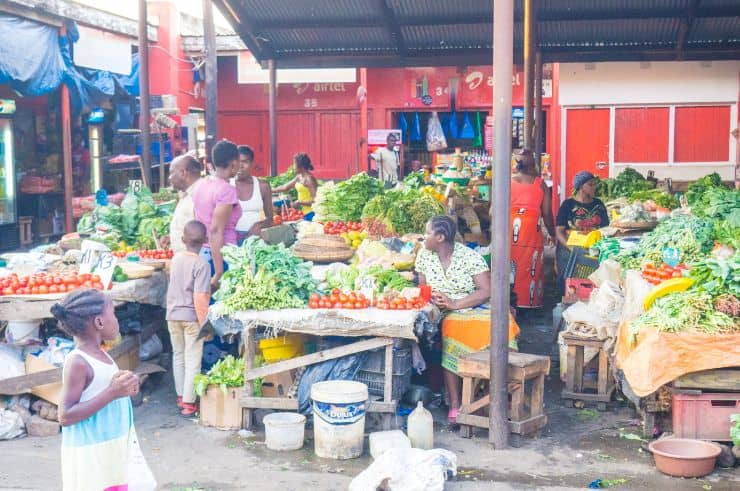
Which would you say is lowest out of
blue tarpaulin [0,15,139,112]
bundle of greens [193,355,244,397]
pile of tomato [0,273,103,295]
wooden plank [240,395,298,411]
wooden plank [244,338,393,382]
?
wooden plank [240,395,298,411]

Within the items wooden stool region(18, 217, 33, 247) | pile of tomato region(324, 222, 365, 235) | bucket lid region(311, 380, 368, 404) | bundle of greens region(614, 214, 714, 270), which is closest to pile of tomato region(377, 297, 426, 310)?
bucket lid region(311, 380, 368, 404)

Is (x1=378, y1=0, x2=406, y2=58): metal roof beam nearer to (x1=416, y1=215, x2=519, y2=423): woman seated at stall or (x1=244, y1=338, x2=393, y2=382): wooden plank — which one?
(x1=416, y1=215, x2=519, y2=423): woman seated at stall

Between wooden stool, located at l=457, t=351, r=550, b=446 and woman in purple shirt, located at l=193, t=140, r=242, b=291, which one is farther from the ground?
woman in purple shirt, located at l=193, t=140, r=242, b=291

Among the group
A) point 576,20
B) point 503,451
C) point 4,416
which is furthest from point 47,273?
point 576,20

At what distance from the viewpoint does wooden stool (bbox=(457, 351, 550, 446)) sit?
271 inches

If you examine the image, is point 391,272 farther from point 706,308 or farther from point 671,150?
point 671,150

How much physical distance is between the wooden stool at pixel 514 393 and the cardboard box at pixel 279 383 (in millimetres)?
1383

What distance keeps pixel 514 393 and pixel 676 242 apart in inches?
84.6

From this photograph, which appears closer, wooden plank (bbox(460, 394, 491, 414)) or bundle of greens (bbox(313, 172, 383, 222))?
wooden plank (bbox(460, 394, 491, 414))

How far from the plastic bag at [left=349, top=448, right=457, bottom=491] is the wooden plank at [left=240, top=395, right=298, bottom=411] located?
1405 mm

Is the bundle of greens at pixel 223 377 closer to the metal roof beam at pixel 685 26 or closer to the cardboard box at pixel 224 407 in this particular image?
the cardboard box at pixel 224 407

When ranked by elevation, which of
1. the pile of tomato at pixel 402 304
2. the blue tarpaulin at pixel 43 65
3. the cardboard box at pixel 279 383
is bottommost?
the cardboard box at pixel 279 383

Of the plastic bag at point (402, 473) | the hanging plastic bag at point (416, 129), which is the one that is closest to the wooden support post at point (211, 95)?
the plastic bag at point (402, 473)

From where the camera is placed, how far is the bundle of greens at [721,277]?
646 cm
